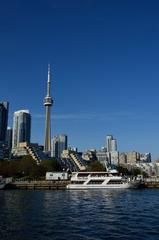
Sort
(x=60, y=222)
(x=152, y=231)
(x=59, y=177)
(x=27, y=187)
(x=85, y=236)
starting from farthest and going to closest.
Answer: (x=59, y=177) → (x=27, y=187) → (x=60, y=222) → (x=152, y=231) → (x=85, y=236)

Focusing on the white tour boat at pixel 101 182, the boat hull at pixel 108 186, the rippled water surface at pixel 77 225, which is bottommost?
the rippled water surface at pixel 77 225

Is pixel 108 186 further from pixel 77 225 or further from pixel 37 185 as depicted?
pixel 77 225

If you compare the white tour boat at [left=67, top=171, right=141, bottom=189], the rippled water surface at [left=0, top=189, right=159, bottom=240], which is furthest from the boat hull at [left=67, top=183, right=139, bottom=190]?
the rippled water surface at [left=0, top=189, right=159, bottom=240]

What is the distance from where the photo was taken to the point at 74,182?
430ft

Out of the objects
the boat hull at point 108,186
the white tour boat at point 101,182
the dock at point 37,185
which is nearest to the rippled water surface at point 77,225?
the boat hull at point 108,186

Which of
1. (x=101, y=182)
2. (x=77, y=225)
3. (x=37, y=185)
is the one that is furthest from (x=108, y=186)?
(x=77, y=225)

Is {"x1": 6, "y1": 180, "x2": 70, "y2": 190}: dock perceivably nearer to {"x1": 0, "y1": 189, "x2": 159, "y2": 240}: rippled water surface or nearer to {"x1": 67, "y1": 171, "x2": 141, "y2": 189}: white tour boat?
{"x1": 67, "y1": 171, "x2": 141, "y2": 189}: white tour boat

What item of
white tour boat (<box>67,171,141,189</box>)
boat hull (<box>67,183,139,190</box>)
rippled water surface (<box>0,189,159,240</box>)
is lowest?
rippled water surface (<box>0,189,159,240</box>)

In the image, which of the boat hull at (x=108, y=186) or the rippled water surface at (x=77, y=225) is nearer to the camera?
the rippled water surface at (x=77, y=225)

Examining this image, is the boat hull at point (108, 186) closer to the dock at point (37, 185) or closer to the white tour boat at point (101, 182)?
the white tour boat at point (101, 182)

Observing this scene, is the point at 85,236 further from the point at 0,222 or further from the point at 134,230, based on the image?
the point at 0,222

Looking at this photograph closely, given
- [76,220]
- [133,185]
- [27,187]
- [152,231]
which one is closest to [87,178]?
[133,185]

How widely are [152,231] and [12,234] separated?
14922 millimetres

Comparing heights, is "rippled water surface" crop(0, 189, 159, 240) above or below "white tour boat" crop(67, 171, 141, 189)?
below
